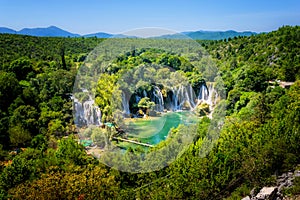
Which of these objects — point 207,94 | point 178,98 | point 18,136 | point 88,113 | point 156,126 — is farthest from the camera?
point 18,136

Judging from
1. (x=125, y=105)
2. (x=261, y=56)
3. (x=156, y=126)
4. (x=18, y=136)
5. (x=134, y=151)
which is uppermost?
(x=261, y=56)

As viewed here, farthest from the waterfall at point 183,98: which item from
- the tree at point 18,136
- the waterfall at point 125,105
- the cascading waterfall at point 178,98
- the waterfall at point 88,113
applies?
the tree at point 18,136

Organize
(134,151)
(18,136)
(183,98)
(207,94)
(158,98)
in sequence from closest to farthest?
(158,98), (183,98), (134,151), (207,94), (18,136)

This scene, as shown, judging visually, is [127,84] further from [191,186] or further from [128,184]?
[128,184]

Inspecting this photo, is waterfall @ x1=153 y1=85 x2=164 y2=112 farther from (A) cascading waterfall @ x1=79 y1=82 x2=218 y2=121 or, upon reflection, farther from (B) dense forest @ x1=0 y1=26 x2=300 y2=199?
(B) dense forest @ x1=0 y1=26 x2=300 y2=199

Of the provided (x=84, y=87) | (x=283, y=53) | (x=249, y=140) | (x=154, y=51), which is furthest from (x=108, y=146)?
(x=283, y=53)

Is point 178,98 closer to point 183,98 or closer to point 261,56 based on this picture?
point 183,98

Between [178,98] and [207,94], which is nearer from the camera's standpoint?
[178,98]

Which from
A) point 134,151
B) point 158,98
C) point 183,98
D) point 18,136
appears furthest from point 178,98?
point 18,136
